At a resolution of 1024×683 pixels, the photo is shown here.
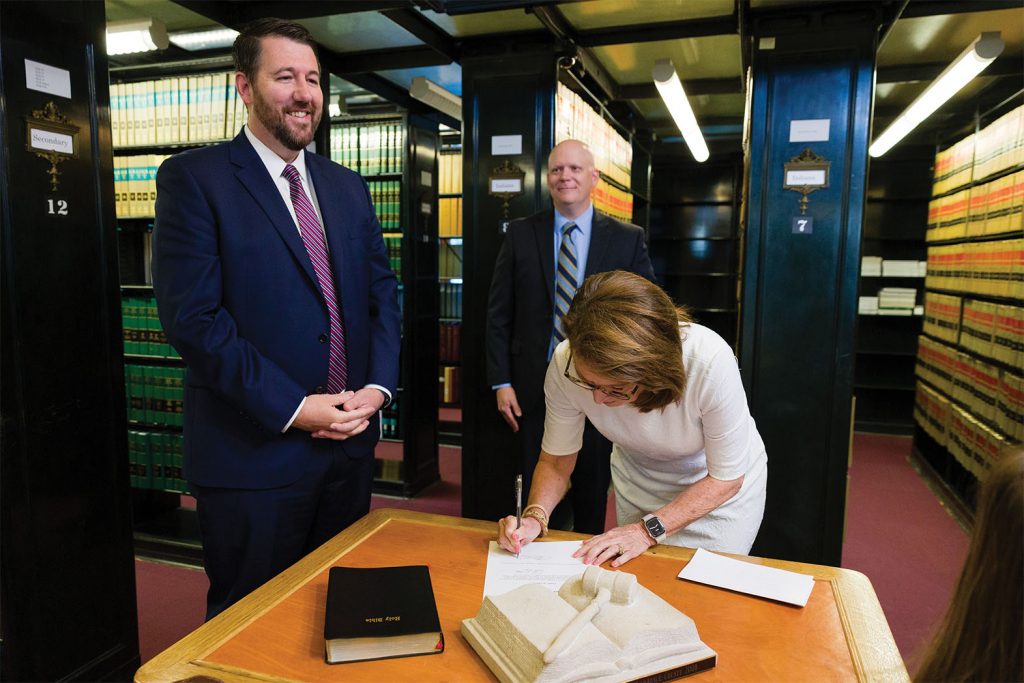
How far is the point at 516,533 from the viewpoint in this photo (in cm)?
139

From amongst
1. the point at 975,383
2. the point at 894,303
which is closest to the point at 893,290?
the point at 894,303

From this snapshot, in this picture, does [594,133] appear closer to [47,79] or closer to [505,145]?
[505,145]

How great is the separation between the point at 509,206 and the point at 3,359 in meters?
2.20

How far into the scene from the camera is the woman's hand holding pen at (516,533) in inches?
54.4

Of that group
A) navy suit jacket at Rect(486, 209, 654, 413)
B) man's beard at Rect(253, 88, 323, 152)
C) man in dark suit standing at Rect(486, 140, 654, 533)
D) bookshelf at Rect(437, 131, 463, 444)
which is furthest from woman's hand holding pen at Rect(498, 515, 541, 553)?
bookshelf at Rect(437, 131, 463, 444)

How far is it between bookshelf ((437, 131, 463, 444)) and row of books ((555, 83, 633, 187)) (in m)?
1.24

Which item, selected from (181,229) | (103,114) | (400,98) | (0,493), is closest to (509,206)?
(400,98)

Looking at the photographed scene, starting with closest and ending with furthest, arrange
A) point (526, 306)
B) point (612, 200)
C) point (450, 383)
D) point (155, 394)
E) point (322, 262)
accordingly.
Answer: point (322, 262)
point (526, 306)
point (155, 394)
point (612, 200)
point (450, 383)

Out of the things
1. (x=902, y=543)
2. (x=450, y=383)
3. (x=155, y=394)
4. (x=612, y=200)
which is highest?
(x=612, y=200)

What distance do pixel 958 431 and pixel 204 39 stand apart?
15.8 ft

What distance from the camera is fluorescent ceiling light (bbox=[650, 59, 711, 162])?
3363 millimetres

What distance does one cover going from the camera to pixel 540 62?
11.0 ft

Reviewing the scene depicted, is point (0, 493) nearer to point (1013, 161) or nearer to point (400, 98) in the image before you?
point (400, 98)

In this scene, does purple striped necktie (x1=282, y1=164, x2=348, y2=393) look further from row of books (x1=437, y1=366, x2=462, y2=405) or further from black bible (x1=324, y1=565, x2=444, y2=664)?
row of books (x1=437, y1=366, x2=462, y2=405)
